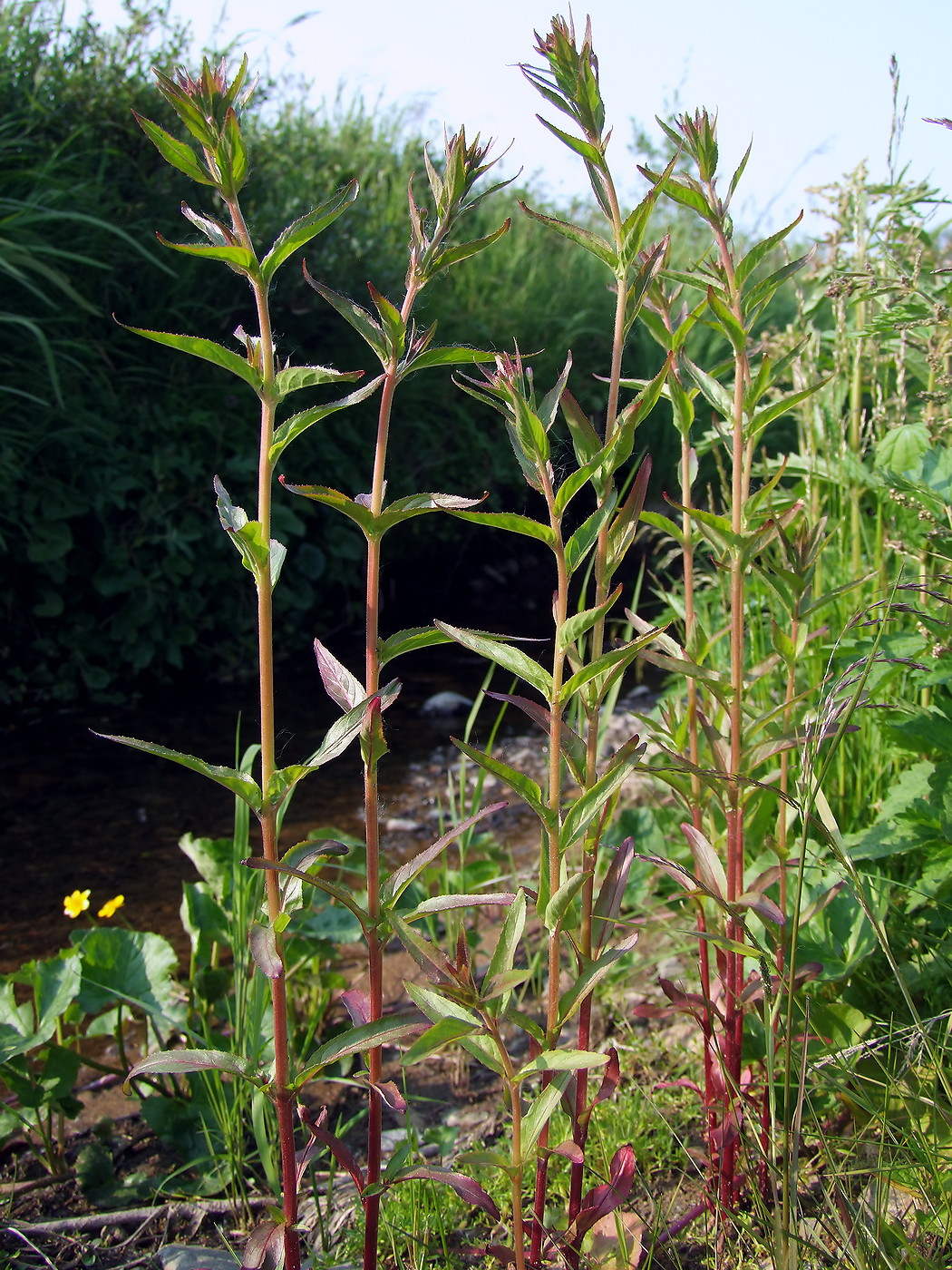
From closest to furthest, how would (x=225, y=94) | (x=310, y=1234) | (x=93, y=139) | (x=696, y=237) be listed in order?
(x=225, y=94)
(x=310, y=1234)
(x=93, y=139)
(x=696, y=237)

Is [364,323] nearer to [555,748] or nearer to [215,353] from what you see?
[215,353]

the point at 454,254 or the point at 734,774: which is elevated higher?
the point at 454,254

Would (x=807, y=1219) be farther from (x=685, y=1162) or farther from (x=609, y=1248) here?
(x=609, y=1248)

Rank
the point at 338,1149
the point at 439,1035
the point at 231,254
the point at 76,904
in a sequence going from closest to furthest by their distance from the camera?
the point at 439,1035
the point at 231,254
the point at 338,1149
the point at 76,904

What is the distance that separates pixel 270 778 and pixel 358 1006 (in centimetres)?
28

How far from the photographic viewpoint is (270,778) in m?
0.96

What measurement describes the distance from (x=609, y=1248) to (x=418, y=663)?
11.6 ft

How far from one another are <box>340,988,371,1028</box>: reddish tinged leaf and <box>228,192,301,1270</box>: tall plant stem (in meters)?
0.08

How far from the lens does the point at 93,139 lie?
12.1 ft

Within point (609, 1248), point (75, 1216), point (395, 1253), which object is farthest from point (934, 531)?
point (75, 1216)

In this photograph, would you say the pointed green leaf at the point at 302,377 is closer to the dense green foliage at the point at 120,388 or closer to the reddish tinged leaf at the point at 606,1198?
the reddish tinged leaf at the point at 606,1198

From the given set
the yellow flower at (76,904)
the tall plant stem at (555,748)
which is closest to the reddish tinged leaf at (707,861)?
the tall plant stem at (555,748)

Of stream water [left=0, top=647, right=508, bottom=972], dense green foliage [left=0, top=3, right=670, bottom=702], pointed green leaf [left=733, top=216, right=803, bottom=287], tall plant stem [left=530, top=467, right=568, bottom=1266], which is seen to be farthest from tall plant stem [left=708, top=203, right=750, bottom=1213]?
dense green foliage [left=0, top=3, right=670, bottom=702]

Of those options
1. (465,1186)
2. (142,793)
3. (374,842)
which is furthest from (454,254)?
(142,793)
